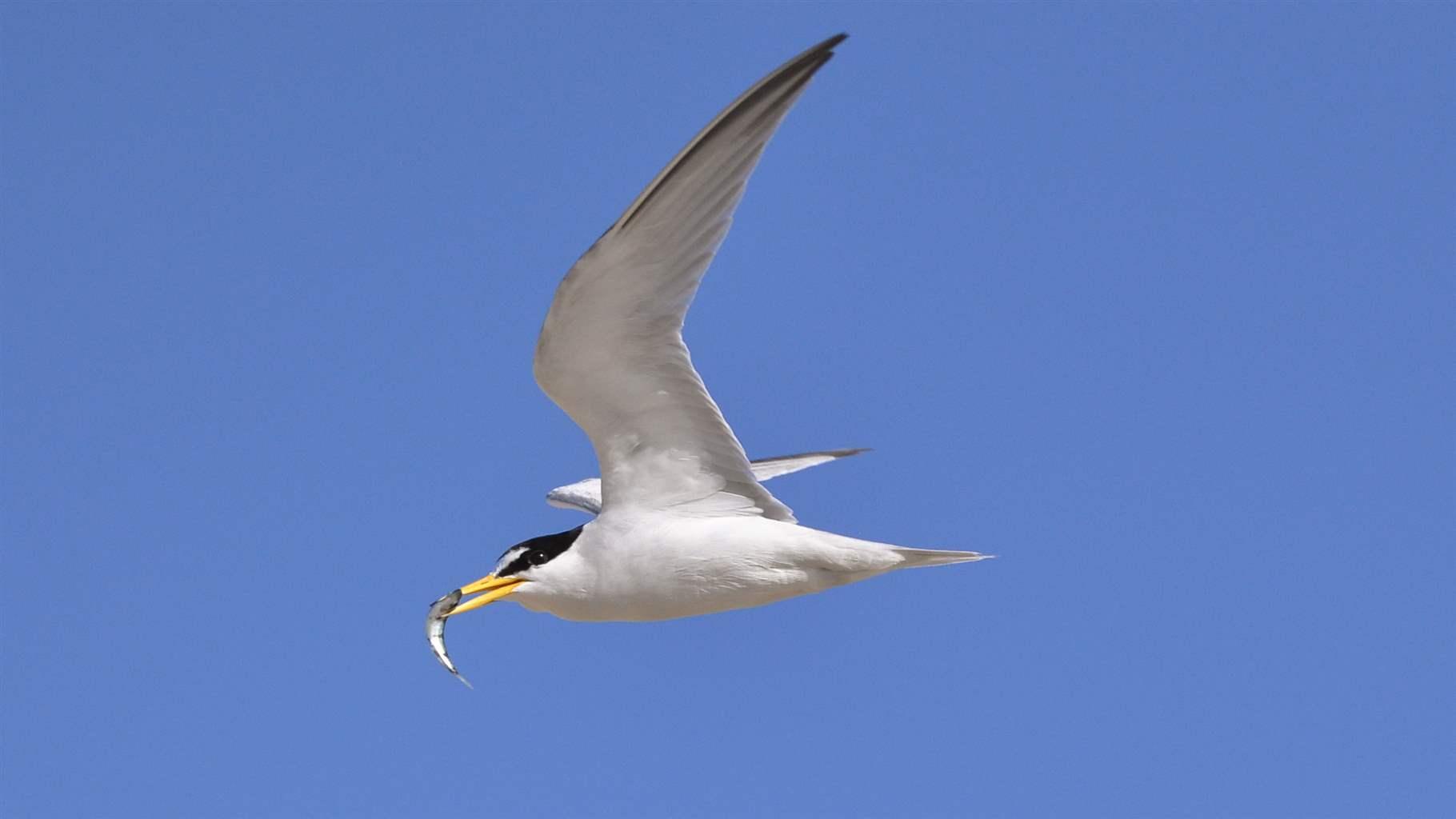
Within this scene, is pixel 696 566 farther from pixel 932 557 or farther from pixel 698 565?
pixel 932 557

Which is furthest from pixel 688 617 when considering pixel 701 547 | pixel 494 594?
pixel 494 594

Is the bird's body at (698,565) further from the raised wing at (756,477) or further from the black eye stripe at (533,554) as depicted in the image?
the raised wing at (756,477)

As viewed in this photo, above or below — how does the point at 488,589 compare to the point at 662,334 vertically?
below

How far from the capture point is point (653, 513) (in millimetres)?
→ 7715

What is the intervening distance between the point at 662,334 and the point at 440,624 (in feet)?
6.06

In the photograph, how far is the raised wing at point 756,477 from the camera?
9.27 metres

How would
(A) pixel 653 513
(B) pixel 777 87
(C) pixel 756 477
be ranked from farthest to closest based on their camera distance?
1. (C) pixel 756 477
2. (A) pixel 653 513
3. (B) pixel 777 87

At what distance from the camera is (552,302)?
6.83 m

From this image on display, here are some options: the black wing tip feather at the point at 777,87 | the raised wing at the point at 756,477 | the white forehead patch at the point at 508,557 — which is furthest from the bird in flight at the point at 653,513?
the raised wing at the point at 756,477

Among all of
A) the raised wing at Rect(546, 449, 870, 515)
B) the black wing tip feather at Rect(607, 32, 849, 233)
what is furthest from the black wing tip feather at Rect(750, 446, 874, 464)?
the black wing tip feather at Rect(607, 32, 849, 233)

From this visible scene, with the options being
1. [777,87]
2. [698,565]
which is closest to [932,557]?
[698,565]

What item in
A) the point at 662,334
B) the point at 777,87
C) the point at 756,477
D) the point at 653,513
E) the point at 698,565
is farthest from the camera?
the point at 756,477

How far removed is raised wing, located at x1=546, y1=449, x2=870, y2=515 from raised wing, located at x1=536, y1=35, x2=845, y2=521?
142cm

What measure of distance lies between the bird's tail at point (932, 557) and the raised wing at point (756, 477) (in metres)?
1.78
